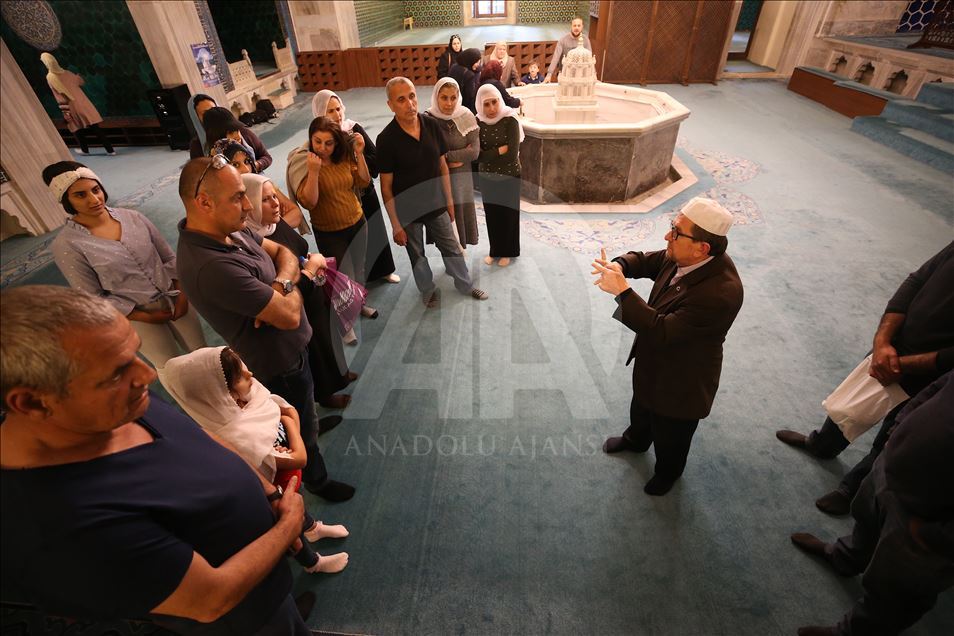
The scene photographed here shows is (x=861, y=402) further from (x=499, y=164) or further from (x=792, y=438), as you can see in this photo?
(x=499, y=164)

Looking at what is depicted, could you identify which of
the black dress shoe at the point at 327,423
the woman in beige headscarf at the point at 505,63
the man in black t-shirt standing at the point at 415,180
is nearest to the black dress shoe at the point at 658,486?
the black dress shoe at the point at 327,423

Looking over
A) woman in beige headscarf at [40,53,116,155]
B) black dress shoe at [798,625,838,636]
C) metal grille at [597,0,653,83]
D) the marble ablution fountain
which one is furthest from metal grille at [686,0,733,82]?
woman in beige headscarf at [40,53,116,155]

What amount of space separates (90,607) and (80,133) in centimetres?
1127

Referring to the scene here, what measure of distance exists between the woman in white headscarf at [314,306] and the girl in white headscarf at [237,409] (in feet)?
2.79

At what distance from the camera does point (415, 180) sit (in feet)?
11.7

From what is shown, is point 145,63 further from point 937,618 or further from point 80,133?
point 937,618

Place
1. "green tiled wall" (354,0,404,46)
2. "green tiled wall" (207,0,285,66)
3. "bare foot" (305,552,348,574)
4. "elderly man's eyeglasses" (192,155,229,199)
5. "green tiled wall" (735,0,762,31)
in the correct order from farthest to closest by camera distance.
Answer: "green tiled wall" (735,0,762,31) < "green tiled wall" (354,0,404,46) < "green tiled wall" (207,0,285,66) < "bare foot" (305,552,348,574) < "elderly man's eyeglasses" (192,155,229,199)

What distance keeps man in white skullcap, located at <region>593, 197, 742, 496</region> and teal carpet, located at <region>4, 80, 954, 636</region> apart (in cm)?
A: 48

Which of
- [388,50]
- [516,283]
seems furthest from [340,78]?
[516,283]

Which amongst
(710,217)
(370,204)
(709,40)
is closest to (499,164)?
(370,204)

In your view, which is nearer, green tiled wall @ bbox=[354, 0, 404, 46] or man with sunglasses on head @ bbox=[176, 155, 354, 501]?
man with sunglasses on head @ bbox=[176, 155, 354, 501]

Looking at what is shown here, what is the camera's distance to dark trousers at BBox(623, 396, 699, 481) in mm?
2307

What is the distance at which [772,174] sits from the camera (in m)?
6.68

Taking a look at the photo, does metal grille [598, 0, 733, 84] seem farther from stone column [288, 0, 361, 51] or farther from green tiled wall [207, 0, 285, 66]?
green tiled wall [207, 0, 285, 66]
